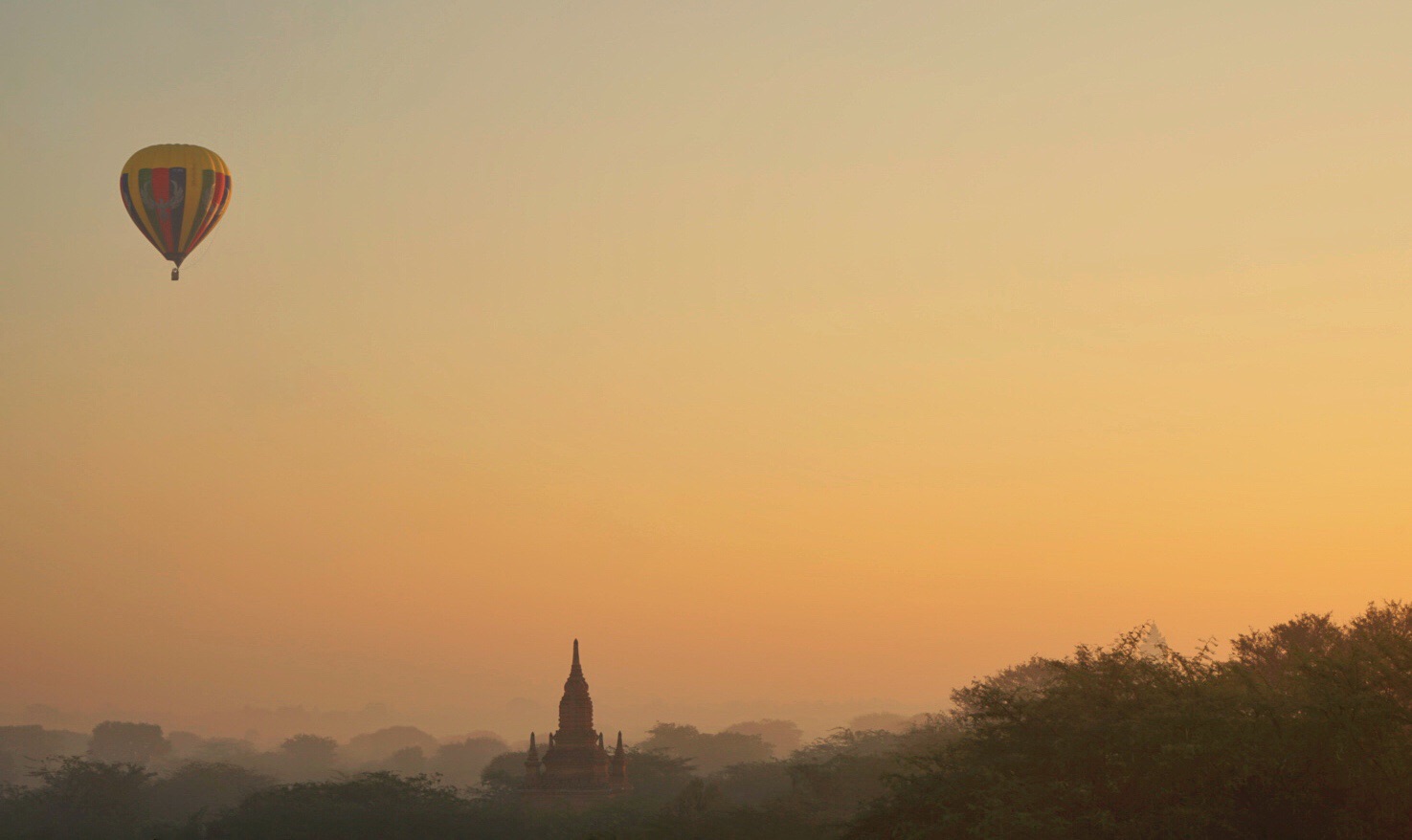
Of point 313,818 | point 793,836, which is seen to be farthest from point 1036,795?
point 313,818

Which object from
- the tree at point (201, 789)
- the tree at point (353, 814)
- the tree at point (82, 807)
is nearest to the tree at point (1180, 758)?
the tree at point (353, 814)

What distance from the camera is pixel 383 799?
263ft

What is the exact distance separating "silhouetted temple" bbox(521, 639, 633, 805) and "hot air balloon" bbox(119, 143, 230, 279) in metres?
36.1

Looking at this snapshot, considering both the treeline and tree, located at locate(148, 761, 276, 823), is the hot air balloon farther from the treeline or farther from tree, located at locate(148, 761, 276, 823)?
the treeline

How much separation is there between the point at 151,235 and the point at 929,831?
70.0m

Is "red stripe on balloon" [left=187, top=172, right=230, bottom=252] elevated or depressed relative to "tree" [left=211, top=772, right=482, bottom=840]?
elevated

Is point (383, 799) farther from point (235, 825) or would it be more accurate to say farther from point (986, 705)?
point (986, 705)

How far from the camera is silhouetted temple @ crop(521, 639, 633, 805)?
77.0 m

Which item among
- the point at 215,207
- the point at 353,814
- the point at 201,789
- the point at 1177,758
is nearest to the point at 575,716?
the point at 353,814

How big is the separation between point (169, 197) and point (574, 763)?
138 ft

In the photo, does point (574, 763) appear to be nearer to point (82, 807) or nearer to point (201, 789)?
point (82, 807)

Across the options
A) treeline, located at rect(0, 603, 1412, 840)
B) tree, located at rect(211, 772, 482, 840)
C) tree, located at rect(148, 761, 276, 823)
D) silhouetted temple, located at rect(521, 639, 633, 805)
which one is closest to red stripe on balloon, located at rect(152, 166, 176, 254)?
tree, located at rect(211, 772, 482, 840)

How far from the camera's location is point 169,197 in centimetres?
9069

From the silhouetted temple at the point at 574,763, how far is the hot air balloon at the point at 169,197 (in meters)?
36.1
